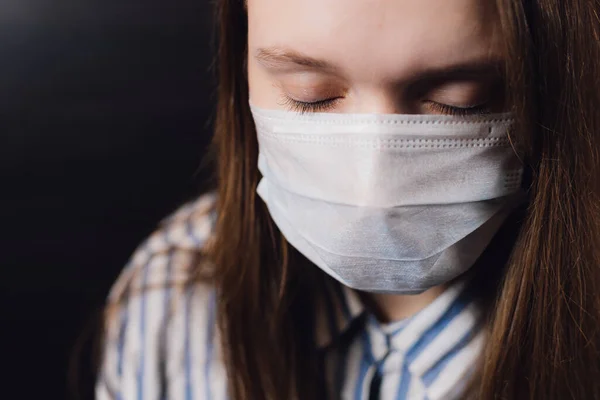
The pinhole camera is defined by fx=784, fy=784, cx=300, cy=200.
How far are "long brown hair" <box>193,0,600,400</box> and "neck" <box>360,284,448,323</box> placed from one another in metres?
0.06

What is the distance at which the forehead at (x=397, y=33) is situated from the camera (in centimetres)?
65

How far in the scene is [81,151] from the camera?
111 centimetres

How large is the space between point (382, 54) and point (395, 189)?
13 cm

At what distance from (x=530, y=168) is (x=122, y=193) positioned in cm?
61

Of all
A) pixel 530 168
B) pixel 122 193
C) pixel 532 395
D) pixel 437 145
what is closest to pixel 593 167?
pixel 530 168

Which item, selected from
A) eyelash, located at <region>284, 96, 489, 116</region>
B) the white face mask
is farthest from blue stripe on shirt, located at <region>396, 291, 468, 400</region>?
eyelash, located at <region>284, 96, 489, 116</region>

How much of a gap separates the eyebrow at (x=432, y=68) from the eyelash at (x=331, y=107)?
Answer: 0.04 m

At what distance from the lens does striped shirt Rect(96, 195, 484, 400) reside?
88 cm

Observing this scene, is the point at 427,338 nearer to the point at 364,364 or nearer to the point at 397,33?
the point at 364,364

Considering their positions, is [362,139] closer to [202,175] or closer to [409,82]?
[409,82]

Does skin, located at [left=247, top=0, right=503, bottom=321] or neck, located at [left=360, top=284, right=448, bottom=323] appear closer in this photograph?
skin, located at [left=247, top=0, right=503, bottom=321]

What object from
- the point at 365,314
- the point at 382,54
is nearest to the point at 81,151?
the point at 365,314

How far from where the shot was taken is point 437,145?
71cm

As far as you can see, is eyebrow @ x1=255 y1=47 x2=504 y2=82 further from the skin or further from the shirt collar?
the shirt collar
